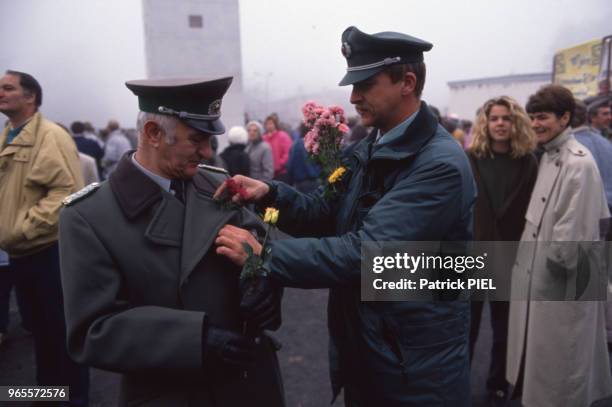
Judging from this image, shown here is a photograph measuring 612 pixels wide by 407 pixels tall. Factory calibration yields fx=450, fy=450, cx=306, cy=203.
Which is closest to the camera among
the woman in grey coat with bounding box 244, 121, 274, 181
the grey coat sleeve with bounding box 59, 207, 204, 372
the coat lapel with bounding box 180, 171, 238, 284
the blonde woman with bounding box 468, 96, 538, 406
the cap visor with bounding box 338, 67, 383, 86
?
the grey coat sleeve with bounding box 59, 207, 204, 372

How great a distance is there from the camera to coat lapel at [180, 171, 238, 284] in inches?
62.0

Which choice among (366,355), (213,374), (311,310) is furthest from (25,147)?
(311,310)

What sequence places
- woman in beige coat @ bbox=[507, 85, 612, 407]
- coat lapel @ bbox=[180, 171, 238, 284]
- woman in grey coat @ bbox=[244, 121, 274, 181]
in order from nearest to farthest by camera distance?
coat lapel @ bbox=[180, 171, 238, 284] → woman in beige coat @ bbox=[507, 85, 612, 407] → woman in grey coat @ bbox=[244, 121, 274, 181]

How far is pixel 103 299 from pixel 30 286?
2096 millimetres

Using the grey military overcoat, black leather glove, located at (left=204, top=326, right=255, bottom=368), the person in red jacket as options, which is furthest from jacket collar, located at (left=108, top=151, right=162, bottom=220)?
the person in red jacket

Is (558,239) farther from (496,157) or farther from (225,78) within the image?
(225,78)

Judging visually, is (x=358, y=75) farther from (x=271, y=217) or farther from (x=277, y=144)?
(x=277, y=144)

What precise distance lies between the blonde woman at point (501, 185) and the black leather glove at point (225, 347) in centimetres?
249

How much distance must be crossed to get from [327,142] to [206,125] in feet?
2.19

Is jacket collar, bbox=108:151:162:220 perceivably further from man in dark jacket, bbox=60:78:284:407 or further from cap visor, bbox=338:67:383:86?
cap visor, bbox=338:67:383:86

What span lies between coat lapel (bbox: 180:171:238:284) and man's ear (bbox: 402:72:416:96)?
34.4 inches

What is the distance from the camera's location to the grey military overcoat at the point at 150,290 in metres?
1.47

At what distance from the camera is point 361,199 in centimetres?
190

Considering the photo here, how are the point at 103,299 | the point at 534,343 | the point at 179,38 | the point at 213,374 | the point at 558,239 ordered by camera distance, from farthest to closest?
the point at 179,38
the point at 534,343
the point at 558,239
the point at 213,374
the point at 103,299
